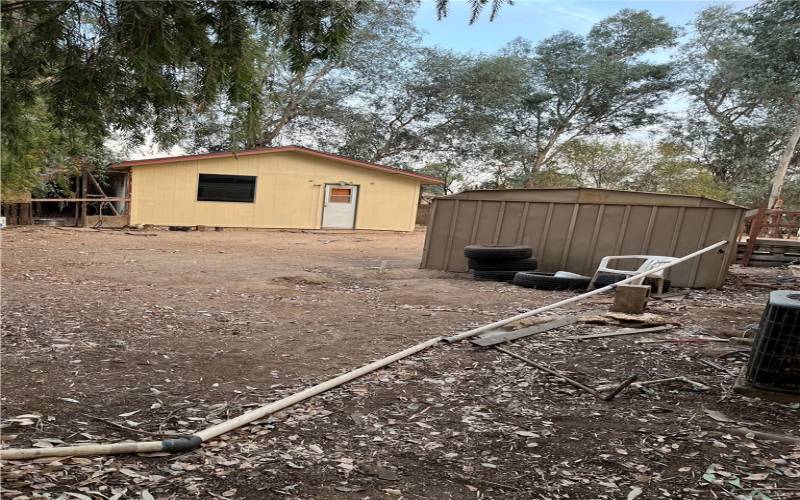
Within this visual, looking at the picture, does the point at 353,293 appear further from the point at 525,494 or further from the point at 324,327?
the point at 525,494

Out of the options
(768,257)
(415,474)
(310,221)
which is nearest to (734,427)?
(415,474)

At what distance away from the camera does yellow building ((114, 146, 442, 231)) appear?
1853cm

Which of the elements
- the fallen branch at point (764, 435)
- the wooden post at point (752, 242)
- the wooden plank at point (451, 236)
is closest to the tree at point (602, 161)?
the wooden post at point (752, 242)

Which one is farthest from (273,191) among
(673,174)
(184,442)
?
(673,174)

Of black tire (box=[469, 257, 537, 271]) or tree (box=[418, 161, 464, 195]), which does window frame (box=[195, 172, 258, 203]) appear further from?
tree (box=[418, 161, 464, 195])

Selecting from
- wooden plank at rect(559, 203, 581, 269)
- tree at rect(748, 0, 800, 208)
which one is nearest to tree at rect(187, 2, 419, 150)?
tree at rect(748, 0, 800, 208)

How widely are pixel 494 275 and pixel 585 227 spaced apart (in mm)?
2019

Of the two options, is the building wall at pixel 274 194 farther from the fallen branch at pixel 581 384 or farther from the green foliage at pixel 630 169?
the fallen branch at pixel 581 384

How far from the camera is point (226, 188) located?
19.5 m

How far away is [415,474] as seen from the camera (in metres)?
2.45

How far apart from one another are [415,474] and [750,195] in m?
27.0

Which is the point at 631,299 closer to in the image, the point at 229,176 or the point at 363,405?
the point at 363,405

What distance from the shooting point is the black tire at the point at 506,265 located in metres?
9.55

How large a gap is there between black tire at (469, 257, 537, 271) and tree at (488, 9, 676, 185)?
70.0ft
